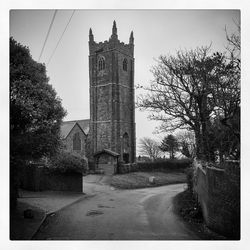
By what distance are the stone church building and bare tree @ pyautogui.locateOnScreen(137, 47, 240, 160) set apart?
20.4m

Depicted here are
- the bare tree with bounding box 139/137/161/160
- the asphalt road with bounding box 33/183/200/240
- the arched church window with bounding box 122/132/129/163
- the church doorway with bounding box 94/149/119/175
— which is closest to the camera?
the asphalt road with bounding box 33/183/200/240

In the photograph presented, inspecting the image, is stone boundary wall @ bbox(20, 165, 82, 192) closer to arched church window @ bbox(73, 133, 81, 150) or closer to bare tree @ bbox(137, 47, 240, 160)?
bare tree @ bbox(137, 47, 240, 160)

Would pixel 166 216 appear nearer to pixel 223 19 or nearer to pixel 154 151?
pixel 223 19

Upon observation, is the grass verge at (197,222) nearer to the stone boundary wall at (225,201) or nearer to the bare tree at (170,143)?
the stone boundary wall at (225,201)

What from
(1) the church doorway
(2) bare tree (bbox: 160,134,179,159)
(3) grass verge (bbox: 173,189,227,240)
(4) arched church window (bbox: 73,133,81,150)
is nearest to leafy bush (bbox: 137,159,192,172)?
(2) bare tree (bbox: 160,134,179,159)

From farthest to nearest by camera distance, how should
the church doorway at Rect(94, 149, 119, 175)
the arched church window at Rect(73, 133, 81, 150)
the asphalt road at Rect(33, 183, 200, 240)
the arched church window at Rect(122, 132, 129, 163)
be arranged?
the arched church window at Rect(73, 133, 81, 150) < the arched church window at Rect(122, 132, 129, 163) < the church doorway at Rect(94, 149, 119, 175) < the asphalt road at Rect(33, 183, 200, 240)

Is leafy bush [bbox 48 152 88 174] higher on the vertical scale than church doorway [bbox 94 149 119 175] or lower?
higher

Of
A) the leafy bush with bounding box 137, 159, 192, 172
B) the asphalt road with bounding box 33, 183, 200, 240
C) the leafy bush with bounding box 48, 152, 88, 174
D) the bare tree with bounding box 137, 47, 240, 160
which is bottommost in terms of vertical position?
the leafy bush with bounding box 137, 159, 192, 172

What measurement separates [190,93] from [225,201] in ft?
20.6

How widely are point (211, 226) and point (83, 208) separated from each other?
5795mm

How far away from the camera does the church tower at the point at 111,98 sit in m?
34.5

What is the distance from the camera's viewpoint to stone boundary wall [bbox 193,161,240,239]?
6078mm
